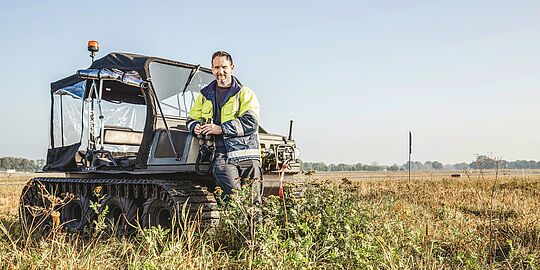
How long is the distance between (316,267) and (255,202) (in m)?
1.12

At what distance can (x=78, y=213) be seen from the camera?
29.3 feet

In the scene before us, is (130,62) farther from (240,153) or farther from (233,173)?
(233,173)

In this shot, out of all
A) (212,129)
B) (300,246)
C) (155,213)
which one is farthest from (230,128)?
(155,213)

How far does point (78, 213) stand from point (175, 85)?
2.88 meters

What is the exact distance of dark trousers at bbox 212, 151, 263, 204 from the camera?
18.6 feet

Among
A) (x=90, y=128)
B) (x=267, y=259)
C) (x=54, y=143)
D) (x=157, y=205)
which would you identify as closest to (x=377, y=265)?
(x=267, y=259)

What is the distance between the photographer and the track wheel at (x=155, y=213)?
22.4 feet

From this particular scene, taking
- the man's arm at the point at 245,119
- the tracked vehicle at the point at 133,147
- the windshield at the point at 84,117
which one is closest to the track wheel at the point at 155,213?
the tracked vehicle at the point at 133,147

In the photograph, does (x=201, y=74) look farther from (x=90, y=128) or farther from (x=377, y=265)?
(x=377, y=265)

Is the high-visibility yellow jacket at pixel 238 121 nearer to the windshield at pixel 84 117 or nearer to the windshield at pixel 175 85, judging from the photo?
the windshield at pixel 175 85

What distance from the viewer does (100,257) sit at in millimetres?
4840

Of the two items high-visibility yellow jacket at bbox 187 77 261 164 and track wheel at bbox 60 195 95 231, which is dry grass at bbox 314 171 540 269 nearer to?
high-visibility yellow jacket at bbox 187 77 261 164

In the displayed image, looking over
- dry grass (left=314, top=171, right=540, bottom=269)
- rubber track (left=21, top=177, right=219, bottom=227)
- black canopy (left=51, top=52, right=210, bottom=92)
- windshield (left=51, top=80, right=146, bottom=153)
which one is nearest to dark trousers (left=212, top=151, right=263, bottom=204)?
rubber track (left=21, top=177, right=219, bottom=227)

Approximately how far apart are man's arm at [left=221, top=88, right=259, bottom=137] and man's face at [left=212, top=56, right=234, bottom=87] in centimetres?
22
